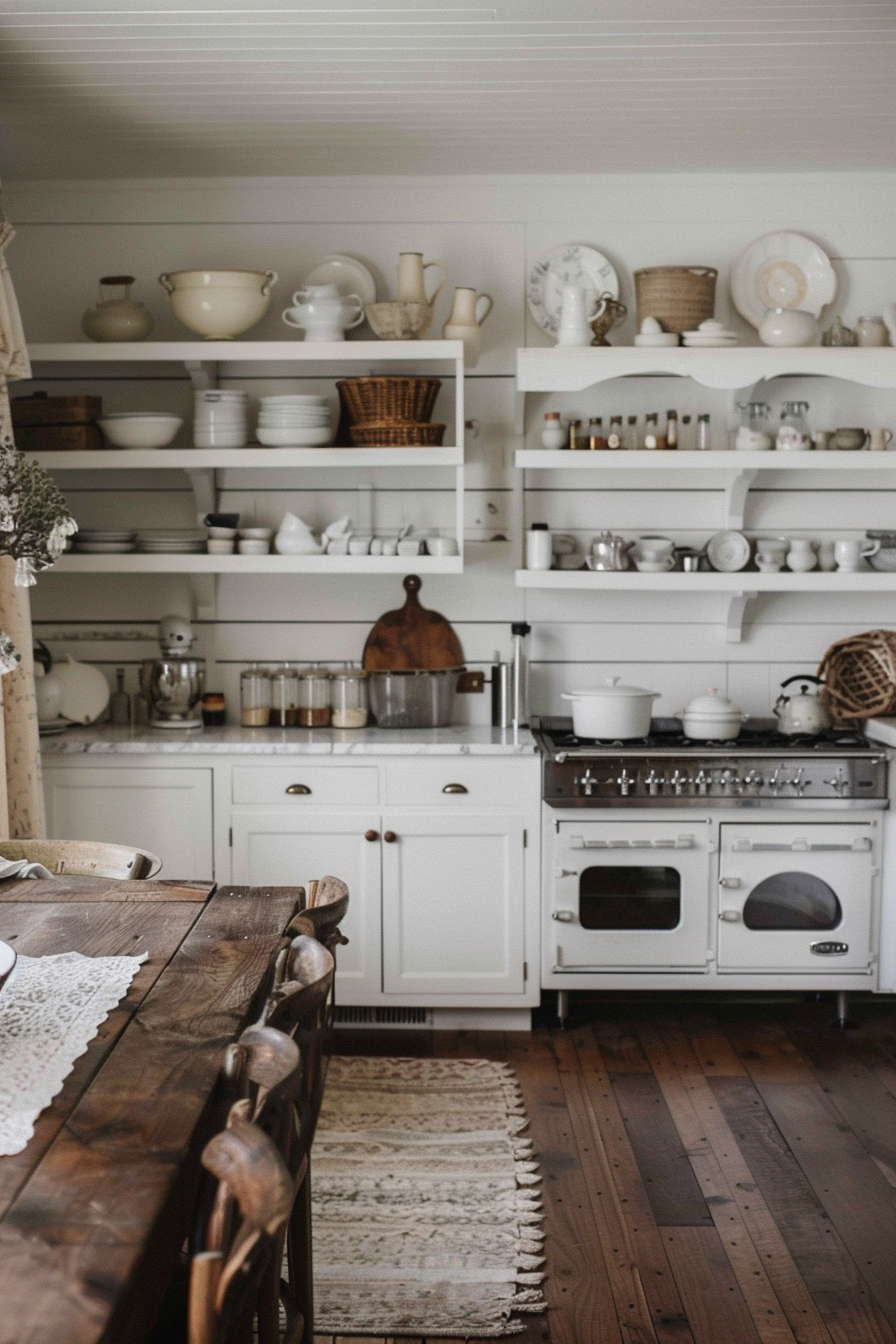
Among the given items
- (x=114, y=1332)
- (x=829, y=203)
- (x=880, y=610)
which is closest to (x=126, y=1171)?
(x=114, y=1332)

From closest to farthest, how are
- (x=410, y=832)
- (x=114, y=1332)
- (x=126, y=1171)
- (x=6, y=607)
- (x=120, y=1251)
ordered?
(x=114, y=1332) < (x=120, y=1251) < (x=126, y=1171) < (x=6, y=607) < (x=410, y=832)

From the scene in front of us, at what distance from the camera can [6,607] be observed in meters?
3.72

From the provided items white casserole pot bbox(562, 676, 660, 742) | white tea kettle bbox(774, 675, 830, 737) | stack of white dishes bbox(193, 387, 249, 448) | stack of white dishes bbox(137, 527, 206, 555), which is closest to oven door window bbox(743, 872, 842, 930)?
white tea kettle bbox(774, 675, 830, 737)

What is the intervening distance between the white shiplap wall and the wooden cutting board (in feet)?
0.23

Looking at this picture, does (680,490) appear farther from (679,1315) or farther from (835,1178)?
(679,1315)

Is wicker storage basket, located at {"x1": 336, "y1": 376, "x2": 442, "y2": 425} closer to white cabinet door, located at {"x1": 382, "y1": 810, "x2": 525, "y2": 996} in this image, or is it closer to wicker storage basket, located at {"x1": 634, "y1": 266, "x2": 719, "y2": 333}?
wicker storage basket, located at {"x1": 634, "y1": 266, "x2": 719, "y2": 333}

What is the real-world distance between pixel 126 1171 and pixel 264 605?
319 centimetres

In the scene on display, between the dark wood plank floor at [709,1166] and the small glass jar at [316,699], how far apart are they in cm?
99

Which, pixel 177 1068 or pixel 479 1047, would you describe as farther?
pixel 479 1047

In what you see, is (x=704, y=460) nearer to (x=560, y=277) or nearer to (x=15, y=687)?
(x=560, y=277)

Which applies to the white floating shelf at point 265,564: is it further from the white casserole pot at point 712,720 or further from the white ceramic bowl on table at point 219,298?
the white casserole pot at point 712,720

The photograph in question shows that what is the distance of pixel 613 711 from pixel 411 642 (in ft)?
2.51

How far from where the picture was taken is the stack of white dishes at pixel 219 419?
4168 millimetres

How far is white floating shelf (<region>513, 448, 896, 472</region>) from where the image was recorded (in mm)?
4098
